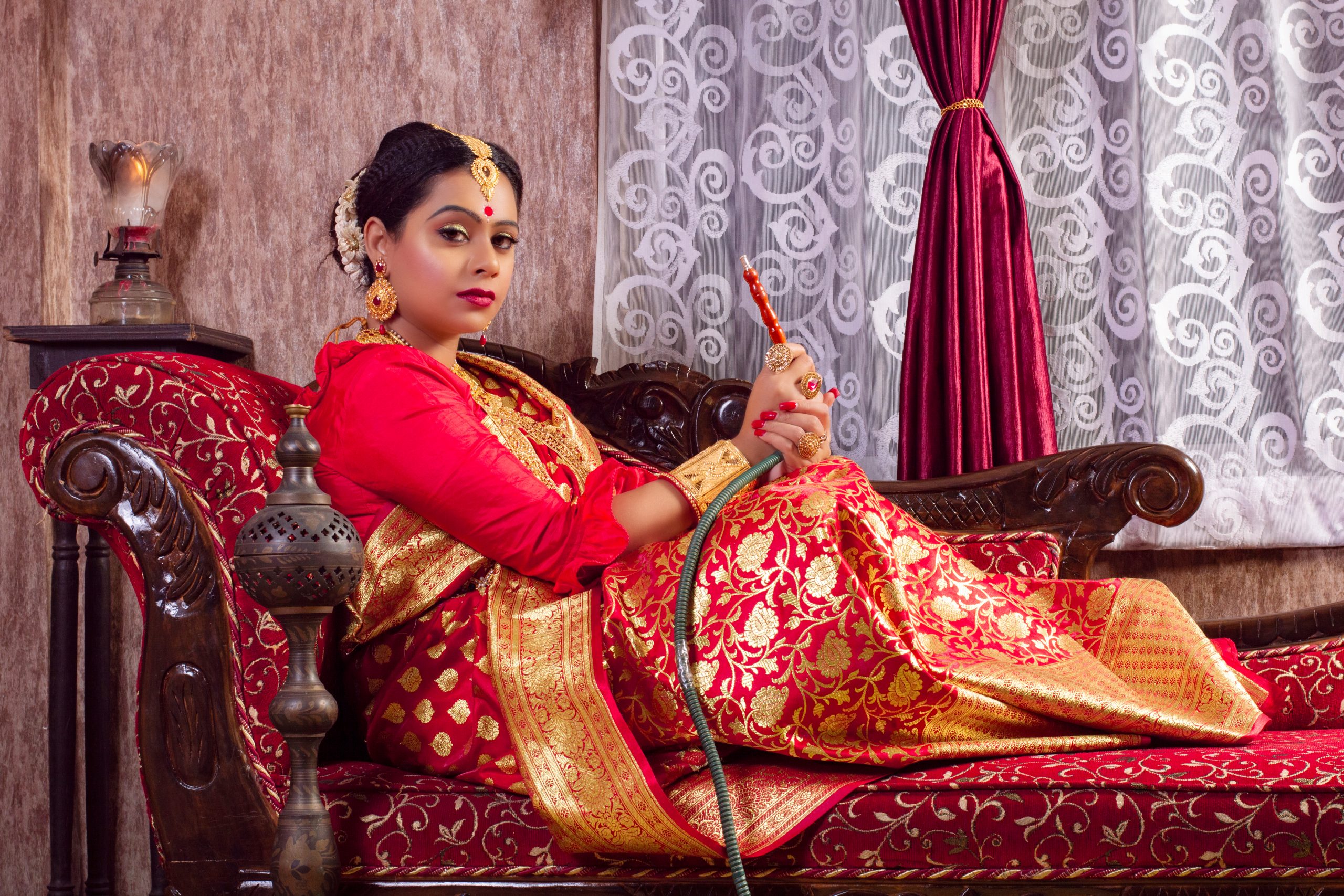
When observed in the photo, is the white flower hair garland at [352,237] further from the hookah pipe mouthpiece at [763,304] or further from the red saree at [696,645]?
the hookah pipe mouthpiece at [763,304]

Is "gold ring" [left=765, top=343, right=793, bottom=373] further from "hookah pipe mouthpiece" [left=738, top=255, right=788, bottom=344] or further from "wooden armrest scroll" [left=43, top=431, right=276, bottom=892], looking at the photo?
"wooden armrest scroll" [left=43, top=431, right=276, bottom=892]

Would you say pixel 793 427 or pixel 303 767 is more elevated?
pixel 793 427

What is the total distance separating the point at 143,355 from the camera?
140 cm

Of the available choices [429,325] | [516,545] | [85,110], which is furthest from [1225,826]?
[85,110]

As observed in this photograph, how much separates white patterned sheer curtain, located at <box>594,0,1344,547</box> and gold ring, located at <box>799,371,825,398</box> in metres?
0.85

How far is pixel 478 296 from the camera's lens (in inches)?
66.6

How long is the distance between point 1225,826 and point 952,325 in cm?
116

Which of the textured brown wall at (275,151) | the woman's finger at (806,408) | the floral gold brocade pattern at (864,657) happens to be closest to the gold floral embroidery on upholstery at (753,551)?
the floral gold brocade pattern at (864,657)

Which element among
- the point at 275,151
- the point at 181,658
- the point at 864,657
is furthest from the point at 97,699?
the point at 864,657

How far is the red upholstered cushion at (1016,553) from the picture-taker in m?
1.77

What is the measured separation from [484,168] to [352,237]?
24 centimetres

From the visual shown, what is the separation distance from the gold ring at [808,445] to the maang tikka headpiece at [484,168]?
23.6 inches

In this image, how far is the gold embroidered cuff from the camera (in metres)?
1.46

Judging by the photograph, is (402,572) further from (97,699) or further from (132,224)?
(132,224)
